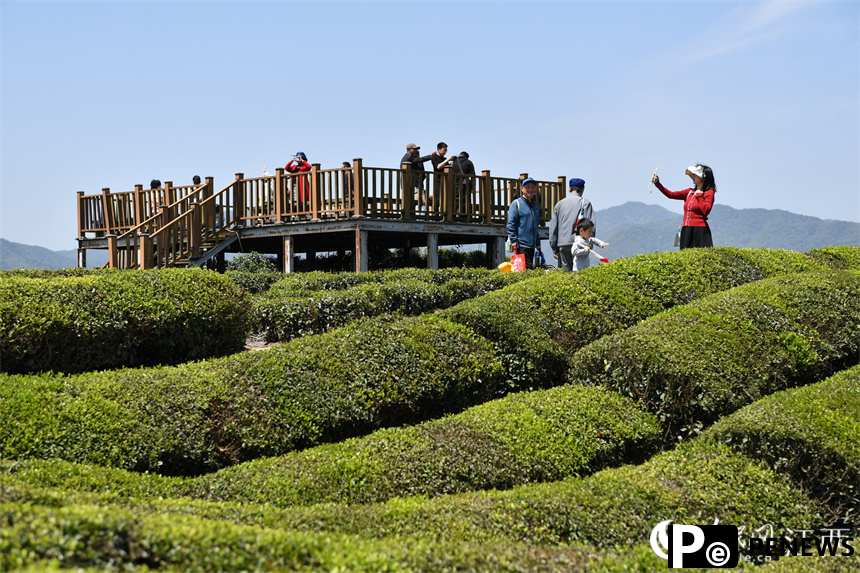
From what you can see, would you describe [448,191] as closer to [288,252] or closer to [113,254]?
[288,252]

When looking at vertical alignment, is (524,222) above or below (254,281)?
above

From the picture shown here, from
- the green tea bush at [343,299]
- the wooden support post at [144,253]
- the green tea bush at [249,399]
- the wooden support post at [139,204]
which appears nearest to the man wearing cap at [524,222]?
the green tea bush at [343,299]

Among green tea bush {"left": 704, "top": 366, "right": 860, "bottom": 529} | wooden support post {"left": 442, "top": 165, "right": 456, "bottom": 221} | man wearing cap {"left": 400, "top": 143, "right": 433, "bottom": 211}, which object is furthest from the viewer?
wooden support post {"left": 442, "top": 165, "right": 456, "bottom": 221}

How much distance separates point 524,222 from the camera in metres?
13.0

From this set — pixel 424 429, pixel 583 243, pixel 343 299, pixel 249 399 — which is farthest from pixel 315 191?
pixel 424 429

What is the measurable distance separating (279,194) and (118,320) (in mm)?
9882

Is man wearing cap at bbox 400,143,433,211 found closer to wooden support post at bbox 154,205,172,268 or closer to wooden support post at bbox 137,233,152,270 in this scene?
wooden support post at bbox 154,205,172,268

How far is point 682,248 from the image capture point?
12625 mm

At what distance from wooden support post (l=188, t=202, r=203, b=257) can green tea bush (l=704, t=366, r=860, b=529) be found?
13.0 metres

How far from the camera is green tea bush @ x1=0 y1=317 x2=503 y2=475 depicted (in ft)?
19.5

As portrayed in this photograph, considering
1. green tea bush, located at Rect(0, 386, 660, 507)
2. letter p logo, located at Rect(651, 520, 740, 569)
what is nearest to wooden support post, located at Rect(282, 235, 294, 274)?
green tea bush, located at Rect(0, 386, 660, 507)

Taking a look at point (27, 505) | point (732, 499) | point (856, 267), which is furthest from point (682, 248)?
point (27, 505)

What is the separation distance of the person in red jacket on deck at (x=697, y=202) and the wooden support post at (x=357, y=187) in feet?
23.0

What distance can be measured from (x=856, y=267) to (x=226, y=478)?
12.2 metres
